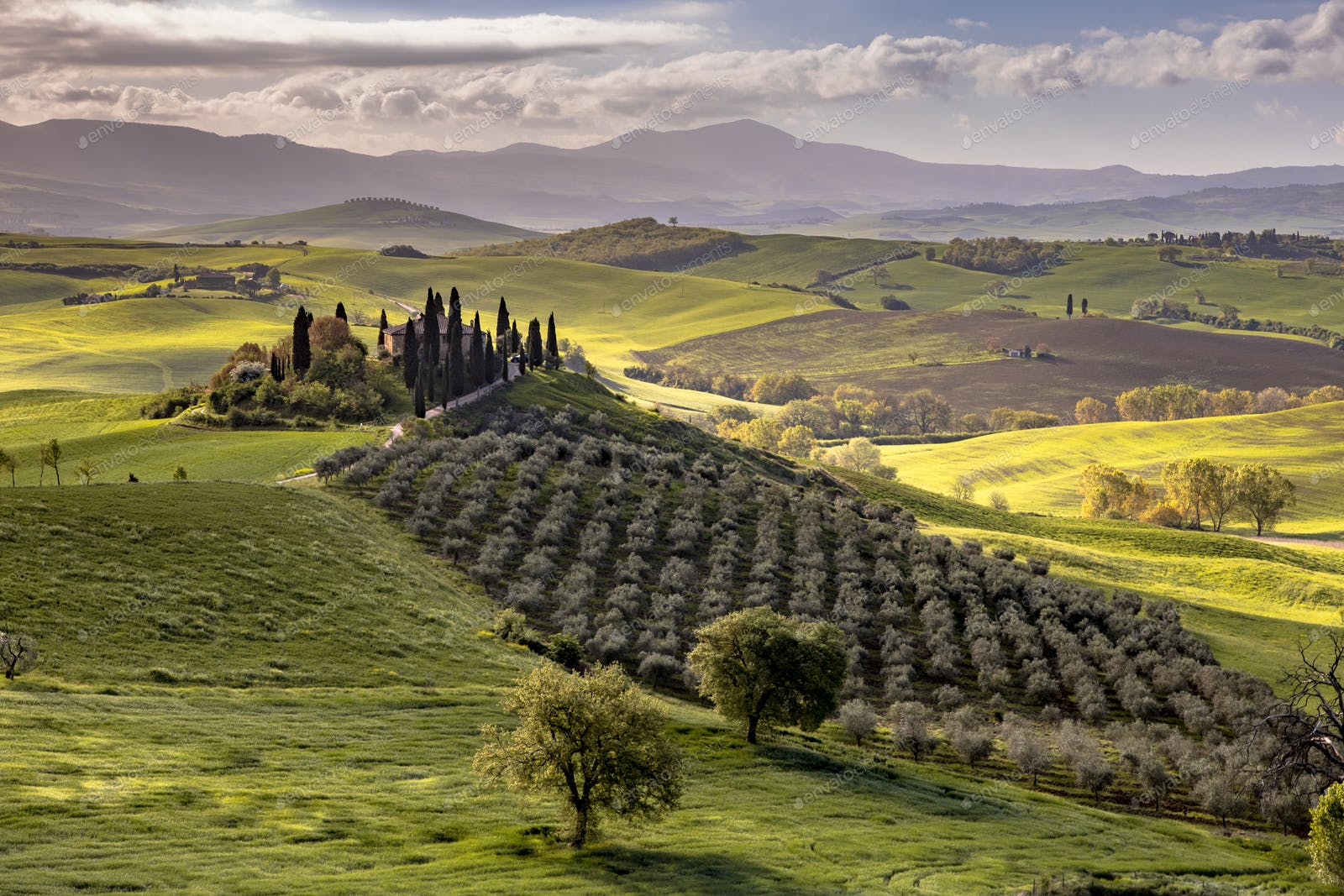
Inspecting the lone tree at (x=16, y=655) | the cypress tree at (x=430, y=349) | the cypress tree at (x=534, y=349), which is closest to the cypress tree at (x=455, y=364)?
the cypress tree at (x=430, y=349)

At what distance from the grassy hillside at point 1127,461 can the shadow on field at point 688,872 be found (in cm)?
13346

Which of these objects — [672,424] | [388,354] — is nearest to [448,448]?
[388,354]

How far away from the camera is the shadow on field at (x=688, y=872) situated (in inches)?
1235

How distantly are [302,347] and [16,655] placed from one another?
7072cm

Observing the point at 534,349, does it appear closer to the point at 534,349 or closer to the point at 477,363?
the point at 534,349

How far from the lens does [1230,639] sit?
8256 centimetres

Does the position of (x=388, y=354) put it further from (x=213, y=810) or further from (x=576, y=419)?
(x=213, y=810)

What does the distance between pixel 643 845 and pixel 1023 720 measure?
3386 centimetres

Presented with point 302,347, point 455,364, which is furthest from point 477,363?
point 302,347

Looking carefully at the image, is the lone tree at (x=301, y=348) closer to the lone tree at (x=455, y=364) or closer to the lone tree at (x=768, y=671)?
the lone tree at (x=455, y=364)

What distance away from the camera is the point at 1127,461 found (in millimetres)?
184125

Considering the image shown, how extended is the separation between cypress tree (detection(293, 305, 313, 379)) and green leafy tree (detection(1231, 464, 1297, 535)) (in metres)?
120

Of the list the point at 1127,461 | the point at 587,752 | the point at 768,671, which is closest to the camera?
the point at 587,752

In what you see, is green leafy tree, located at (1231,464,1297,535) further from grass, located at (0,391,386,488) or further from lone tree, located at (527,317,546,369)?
grass, located at (0,391,386,488)
